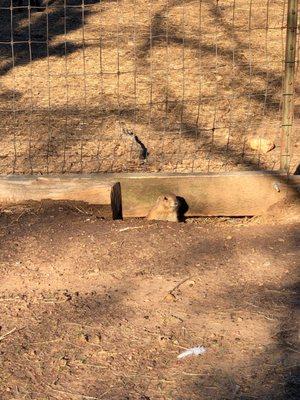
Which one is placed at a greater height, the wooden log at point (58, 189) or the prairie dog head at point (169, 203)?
the wooden log at point (58, 189)

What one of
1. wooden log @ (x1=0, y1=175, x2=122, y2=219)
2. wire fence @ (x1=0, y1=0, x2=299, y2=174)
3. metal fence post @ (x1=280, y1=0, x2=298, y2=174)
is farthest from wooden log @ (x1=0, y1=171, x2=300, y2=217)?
wire fence @ (x1=0, y1=0, x2=299, y2=174)

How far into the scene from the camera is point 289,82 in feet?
16.8

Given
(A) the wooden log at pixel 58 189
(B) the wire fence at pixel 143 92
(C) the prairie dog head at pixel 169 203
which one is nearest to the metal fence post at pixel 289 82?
(C) the prairie dog head at pixel 169 203

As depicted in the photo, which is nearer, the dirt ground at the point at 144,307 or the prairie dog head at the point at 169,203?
the dirt ground at the point at 144,307

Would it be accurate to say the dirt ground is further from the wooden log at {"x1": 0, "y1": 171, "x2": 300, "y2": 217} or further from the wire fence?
the wire fence

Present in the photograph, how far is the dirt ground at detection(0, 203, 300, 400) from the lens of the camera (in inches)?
129

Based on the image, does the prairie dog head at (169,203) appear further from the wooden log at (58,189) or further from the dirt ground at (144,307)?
the wooden log at (58,189)

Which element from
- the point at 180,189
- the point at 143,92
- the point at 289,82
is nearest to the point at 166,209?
the point at 180,189

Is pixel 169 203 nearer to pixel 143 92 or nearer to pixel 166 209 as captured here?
pixel 166 209

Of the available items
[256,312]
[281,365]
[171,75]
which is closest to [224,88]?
[171,75]

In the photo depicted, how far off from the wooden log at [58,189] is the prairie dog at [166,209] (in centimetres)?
30

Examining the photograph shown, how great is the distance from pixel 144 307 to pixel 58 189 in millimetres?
1419

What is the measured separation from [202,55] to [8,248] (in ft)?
16.1

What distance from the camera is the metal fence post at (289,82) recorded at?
5.00 metres
